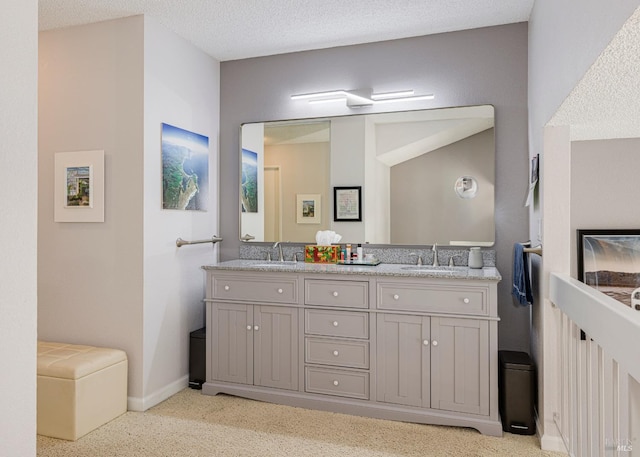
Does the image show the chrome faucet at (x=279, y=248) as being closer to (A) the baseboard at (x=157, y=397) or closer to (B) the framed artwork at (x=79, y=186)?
(A) the baseboard at (x=157, y=397)

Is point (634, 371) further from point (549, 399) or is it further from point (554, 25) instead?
point (554, 25)

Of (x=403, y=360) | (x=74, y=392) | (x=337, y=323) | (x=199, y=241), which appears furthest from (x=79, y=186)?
(x=403, y=360)

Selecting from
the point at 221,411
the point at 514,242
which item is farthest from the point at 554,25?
the point at 221,411

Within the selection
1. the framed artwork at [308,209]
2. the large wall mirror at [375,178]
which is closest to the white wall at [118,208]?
the large wall mirror at [375,178]

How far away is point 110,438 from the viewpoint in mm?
2678

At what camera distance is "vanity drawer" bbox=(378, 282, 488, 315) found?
2.76 meters

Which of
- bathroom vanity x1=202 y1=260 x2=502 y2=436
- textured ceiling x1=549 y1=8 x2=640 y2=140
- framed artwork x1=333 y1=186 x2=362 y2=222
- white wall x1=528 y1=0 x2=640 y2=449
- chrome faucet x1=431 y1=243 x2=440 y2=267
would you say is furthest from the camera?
framed artwork x1=333 y1=186 x2=362 y2=222

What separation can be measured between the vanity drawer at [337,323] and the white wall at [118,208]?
1056 mm

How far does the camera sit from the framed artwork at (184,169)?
331cm

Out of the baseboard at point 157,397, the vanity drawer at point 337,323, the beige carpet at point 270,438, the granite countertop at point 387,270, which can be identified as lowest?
the beige carpet at point 270,438

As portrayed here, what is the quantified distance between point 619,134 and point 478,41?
115cm

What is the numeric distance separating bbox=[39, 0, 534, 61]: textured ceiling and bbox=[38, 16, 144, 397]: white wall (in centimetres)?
18

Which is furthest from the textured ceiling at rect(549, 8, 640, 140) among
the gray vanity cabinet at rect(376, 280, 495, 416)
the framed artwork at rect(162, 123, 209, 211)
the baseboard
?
the baseboard

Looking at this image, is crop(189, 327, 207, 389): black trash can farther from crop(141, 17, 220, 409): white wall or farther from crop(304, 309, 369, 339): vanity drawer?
crop(304, 309, 369, 339): vanity drawer
